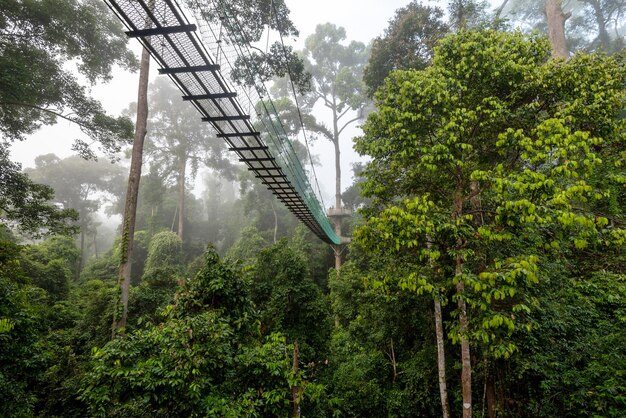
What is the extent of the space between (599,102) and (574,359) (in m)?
3.17

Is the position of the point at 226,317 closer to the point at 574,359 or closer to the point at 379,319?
the point at 379,319

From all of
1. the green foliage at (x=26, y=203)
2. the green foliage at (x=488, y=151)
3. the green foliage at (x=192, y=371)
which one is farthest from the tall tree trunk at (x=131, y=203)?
the green foliage at (x=488, y=151)

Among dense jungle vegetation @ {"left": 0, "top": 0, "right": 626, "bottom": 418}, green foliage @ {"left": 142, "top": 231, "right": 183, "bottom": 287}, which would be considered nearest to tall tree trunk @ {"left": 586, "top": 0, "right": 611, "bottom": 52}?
dense jungle vegetation @ {"left": 0, "top": 0, "right": 626, "bottom": 418}


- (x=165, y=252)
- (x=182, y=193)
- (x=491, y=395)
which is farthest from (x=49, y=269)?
(x=491, y=395)

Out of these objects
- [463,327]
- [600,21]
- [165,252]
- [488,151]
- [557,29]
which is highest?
[600,21]

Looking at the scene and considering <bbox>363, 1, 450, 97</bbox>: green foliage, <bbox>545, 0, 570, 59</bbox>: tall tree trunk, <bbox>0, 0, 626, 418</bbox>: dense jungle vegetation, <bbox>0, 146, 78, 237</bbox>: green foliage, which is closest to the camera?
<bbox>0, 0, 626, 418</bbox>: dense jungle vegetation

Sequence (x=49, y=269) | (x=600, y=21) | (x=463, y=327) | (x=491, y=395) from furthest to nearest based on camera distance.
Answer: (x=600, y=21) → (x=49, y=269) → (x=491, y=395) → (x=463, y=327)

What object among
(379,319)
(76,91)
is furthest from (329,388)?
(76,91)

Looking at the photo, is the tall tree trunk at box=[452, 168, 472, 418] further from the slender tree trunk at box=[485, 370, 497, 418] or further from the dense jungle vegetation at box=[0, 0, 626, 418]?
the slender tree trunk at box=[485, 370, 497, 418]

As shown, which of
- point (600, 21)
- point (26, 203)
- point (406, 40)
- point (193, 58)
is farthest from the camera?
point (600, 21)

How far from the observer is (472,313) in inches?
137

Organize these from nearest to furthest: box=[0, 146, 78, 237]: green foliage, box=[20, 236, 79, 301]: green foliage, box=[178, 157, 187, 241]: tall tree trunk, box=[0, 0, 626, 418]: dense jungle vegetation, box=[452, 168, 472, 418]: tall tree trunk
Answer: box=[0, 0, 626, 418]: dense jungle vegetation
box=[452, 168, 472, 418]: tall tree trunk
box=[0, 146, 78, 237]: green foliage
box=[20, 236, 79, 301]: green foliage
box=[178, 157, 187, 241]: tall tree trunk

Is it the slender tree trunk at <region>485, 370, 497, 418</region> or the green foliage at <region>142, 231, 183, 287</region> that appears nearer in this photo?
the slender tree trunk at <region>485, 370, 497, 418</region>

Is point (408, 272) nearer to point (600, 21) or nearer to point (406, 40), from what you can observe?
point (406, 40)
